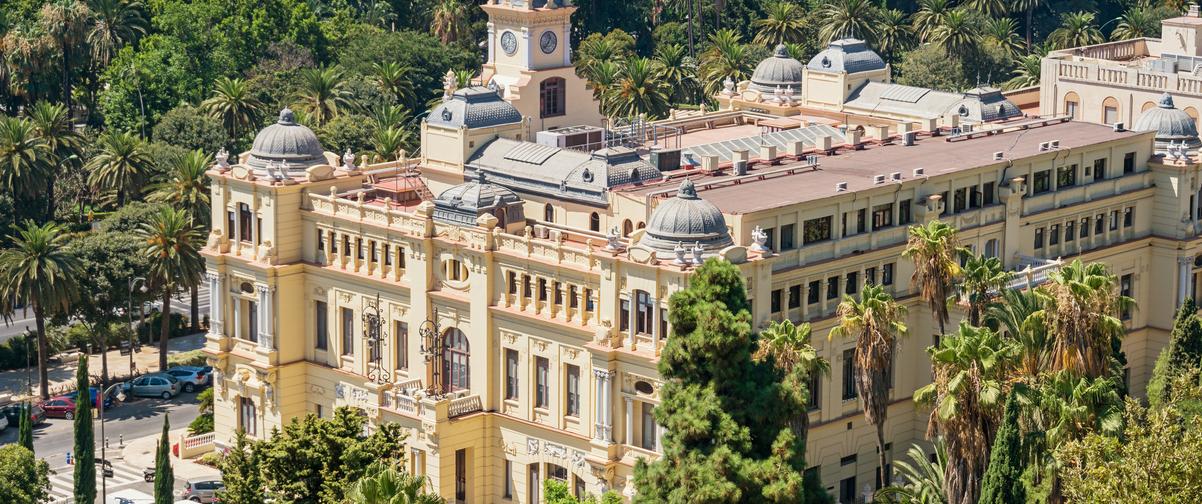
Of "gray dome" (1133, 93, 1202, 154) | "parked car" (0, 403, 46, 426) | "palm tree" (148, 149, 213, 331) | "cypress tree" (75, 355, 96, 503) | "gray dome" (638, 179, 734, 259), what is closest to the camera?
"gray dome" (638, 179, 734, 259)

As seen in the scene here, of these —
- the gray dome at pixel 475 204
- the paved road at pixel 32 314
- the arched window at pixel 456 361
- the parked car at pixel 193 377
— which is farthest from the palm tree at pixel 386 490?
the paved road at pixel 32 314

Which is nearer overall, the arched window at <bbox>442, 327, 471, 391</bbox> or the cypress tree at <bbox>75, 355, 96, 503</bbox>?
the cypress tree at <bbox>75, 355, 96, 503</bbox>

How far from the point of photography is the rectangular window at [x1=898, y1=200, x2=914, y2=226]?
13388 cm

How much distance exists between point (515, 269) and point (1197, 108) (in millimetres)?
51368

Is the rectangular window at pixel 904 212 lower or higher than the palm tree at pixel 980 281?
higher

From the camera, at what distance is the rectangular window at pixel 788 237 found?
12788 centimetres

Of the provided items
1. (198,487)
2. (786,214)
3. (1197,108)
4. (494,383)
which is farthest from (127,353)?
(1197,108)

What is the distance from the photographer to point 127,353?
17088cm

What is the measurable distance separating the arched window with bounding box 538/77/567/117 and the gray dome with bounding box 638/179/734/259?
32957 mm

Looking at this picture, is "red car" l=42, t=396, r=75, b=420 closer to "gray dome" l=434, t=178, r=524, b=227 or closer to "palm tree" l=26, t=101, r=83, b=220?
"palm tree" l=26, t=101, r=83, b=220

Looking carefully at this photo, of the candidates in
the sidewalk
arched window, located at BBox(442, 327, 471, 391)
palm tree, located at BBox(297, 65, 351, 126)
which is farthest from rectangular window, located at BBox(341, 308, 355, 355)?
palm tree, located at BBox(297, 65, 351, 126)

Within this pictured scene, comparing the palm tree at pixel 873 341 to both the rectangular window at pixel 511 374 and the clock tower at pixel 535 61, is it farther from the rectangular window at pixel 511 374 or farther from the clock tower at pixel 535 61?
the clock tower at pixel 535 61

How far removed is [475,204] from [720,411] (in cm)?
2416

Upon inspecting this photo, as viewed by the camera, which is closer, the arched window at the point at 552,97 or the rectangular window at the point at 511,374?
the rectangular window at the point at 511,374
